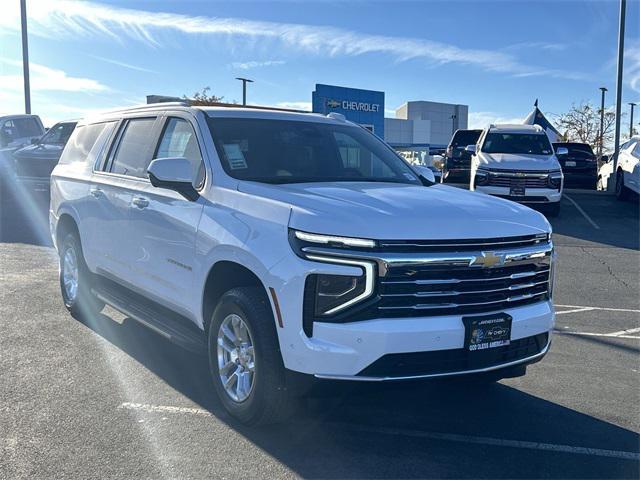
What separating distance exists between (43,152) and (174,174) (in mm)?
15773

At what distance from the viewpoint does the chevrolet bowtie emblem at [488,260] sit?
388 cm

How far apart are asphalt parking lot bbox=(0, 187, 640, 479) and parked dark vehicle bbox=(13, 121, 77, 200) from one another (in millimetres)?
12891

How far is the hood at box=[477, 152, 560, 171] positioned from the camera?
1482 centimetres

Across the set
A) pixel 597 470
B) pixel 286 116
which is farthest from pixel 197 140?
pixel 597 470

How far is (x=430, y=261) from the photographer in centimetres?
375

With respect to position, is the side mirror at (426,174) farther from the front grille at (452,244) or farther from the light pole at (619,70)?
the light pole at (619,70)

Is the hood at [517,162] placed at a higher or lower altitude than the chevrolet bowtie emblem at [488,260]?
higher

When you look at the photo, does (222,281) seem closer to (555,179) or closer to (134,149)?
(134,149)

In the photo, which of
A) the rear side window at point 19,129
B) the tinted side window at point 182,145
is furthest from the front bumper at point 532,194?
the rear side window at point 19,129

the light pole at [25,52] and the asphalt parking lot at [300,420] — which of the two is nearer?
the asphalt parking lot at [300,420]

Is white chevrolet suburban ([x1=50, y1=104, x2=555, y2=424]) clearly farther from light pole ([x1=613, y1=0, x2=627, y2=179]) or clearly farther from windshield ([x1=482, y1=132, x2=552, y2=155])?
light pole ([x1=613, y1=0, x2=627, y2=179])

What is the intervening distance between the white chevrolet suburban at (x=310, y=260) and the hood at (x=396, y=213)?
0.01 metres

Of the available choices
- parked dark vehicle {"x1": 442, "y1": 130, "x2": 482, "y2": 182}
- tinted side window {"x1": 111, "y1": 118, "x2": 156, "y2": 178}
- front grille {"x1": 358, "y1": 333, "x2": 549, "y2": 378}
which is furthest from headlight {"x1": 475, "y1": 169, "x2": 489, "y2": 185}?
front grille {"x1": 358, "y1": 333, "x2": 549, "y2": 378}

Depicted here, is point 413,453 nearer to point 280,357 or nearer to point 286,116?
point 280,357
